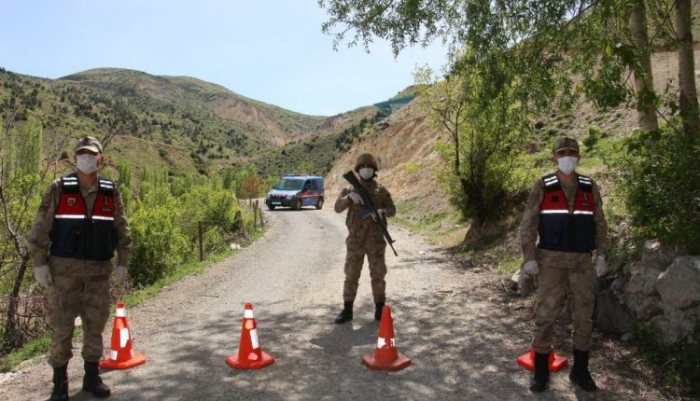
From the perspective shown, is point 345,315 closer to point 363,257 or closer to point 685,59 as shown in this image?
point 363,257

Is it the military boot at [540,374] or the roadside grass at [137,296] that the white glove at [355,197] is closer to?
the military boot at [540,374]

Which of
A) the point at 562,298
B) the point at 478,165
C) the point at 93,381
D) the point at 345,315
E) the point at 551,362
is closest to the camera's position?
the point at 93,381

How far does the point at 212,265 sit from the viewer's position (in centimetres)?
1156

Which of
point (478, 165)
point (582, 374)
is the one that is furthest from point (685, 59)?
point (478, 165)

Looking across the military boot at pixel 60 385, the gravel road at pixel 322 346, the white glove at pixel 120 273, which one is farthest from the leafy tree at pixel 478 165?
the military boot at pixel 60 385

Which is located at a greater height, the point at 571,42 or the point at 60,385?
the point at 571,42

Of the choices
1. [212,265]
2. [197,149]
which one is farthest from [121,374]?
[197,149]

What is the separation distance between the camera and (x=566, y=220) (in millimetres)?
4098

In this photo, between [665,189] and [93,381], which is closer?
[93,381]

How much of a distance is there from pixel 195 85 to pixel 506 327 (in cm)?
18828

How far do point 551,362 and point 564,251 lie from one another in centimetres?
115

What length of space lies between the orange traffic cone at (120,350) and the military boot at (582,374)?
3915 millimetres

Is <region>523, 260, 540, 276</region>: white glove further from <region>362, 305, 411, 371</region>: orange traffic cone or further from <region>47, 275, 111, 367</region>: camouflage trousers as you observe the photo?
<region>47, 275, 111, 367</region>: camouflage trousers

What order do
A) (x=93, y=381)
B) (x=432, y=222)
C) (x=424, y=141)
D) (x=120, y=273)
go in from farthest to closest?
(x=424, y=141), (x=432, y=222), (x=120, y=273), (x=93, y=381)
